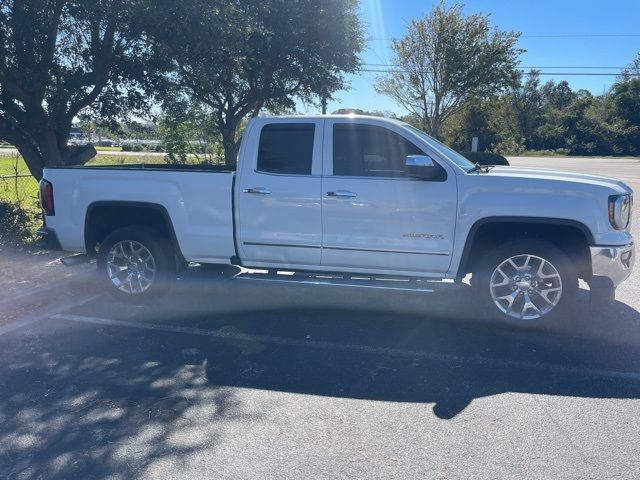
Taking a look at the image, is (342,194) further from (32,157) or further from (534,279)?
(32,157)

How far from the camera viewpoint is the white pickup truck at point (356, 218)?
17.7ft

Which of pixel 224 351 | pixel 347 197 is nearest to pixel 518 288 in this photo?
pixel 347 197

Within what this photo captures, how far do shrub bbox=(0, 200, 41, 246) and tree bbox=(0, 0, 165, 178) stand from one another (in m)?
0.94

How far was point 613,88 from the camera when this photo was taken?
6269 cm

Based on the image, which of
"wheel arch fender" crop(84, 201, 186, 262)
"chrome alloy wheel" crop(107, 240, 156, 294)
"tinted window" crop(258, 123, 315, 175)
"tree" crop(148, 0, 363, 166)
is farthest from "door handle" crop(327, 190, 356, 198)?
"tree" crop(148, 0, 363, 166)

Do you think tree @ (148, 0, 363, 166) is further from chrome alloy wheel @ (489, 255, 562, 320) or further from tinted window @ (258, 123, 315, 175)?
chrome alloy wheel @ (489, 255, 562, 320)

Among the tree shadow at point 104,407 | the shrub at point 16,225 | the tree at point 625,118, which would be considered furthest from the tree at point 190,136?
the tree at point 625,118

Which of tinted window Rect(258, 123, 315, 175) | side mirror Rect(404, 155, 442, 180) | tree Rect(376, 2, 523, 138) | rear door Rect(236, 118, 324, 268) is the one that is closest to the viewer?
side mirror Rect(404, 155, 442, 180)

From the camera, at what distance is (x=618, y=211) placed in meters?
5.29

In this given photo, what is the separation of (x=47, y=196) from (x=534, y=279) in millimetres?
5444

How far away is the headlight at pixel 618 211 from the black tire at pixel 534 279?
0.53 meters

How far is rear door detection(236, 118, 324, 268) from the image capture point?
19.4 feet

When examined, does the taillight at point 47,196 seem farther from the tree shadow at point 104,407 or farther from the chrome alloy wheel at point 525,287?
the chrome alloy wheel at point 525,287

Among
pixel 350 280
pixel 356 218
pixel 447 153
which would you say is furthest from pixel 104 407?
pixel 447 153
